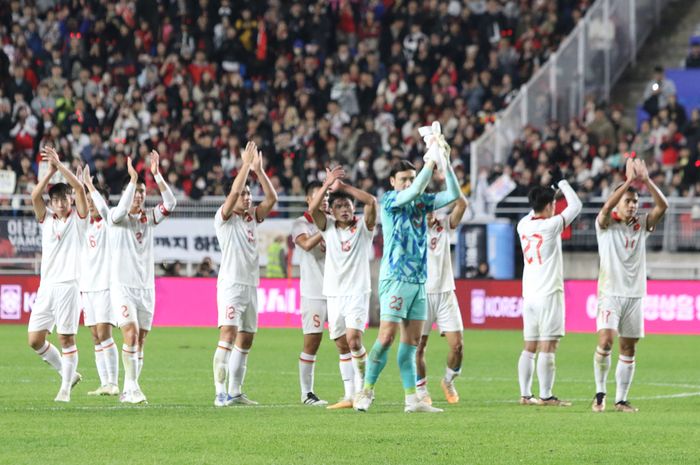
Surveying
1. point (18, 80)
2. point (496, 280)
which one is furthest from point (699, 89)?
point (18, 80)

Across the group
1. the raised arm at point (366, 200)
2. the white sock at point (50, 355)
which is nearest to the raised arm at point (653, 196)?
the raised arm at point (366, 200)

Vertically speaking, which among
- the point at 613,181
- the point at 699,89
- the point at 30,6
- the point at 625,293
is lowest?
the point at 625,293

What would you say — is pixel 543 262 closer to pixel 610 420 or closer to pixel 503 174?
pixel 610 420

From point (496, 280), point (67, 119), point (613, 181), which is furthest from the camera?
point (67, 119)

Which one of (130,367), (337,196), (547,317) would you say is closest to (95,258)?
(130,367)

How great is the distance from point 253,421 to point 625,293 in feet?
13.6

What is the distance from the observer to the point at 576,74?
3619 centimetres

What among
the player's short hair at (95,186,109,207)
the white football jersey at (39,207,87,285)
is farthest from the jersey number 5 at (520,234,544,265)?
the white football jersey at (39,207,87,285)

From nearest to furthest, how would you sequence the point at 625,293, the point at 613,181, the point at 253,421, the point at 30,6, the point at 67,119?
the point at 253,421
the point at 625,293
the point at 613,181
the point at 67,119
the point at 30,6

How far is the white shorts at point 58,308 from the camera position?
16.1 meters

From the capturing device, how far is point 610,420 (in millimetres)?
14172

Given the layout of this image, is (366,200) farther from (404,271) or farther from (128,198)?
(128,198)

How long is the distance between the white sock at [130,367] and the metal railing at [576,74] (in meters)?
18.2

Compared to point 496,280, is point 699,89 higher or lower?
higher
